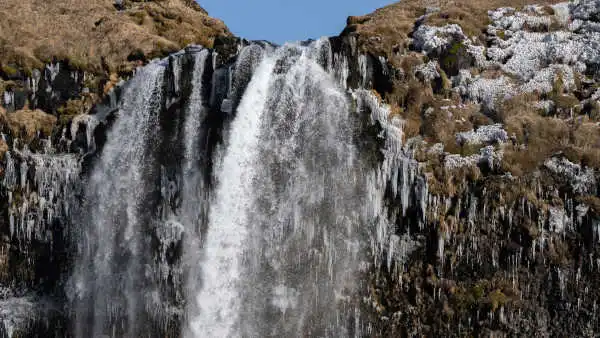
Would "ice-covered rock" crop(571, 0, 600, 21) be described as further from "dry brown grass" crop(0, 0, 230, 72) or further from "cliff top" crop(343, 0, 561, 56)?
"dry brown grass" crop(0, 0, 230, 72)

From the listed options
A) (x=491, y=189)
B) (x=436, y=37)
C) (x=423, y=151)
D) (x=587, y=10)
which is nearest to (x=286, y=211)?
(x=423, y=151)

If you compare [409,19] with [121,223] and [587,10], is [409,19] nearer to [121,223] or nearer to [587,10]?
[587,10]

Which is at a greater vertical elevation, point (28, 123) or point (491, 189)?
point (28, 123)

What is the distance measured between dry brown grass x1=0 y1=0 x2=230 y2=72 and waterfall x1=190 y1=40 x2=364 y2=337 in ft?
26.0

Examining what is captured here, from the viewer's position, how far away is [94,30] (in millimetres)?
39938

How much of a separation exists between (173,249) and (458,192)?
40.8 ft

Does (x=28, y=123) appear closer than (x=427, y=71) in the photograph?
Yes

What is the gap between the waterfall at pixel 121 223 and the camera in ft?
104

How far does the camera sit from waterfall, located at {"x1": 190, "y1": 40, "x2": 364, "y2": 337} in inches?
1196

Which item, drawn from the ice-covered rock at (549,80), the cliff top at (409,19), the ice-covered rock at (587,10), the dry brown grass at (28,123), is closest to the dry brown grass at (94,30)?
the dry brown grass at (28,123)

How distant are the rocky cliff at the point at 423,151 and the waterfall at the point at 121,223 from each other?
58 centimetres

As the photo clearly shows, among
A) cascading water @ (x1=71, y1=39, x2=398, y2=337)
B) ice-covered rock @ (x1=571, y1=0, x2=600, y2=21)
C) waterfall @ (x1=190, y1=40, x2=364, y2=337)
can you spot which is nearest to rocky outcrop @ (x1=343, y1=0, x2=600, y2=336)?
ice-covered rock @ (x1=571, y1=0, x2=600, y2=21)

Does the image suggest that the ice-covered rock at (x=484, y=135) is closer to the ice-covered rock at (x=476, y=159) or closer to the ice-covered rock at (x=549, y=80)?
the ice-covered rock at (x=476, y=159)

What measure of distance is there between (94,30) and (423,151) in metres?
19.7
